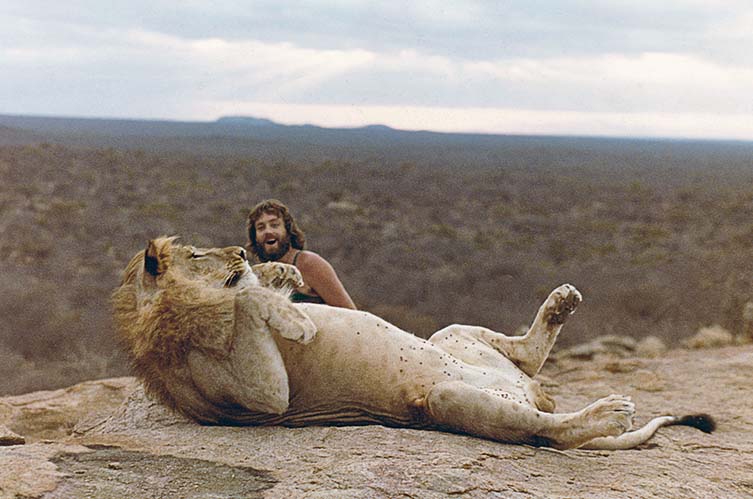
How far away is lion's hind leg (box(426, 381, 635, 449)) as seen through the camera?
4098 mm

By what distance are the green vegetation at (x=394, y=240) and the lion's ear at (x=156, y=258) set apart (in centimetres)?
635

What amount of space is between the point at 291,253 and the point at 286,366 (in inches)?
97.8

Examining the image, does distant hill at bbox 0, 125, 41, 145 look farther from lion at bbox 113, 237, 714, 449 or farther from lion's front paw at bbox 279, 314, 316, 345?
lion's front paw at bbox 279, 314, 316, 345

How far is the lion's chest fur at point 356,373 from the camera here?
4.18 meters

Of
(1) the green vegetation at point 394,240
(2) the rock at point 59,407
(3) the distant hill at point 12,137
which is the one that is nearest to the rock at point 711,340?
(1) the green vegetation at point 394,240

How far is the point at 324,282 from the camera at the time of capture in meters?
6.31

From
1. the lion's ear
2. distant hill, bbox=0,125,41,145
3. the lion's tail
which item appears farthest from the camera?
distant hill, bbox=0,125,41,145

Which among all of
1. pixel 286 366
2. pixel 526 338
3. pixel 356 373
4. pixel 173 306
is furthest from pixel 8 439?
pixel 526 338

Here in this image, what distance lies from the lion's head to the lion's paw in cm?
177

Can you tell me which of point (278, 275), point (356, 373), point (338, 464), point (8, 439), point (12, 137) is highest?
point (12, 137)

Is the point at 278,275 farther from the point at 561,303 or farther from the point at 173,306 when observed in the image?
the point at 561,303

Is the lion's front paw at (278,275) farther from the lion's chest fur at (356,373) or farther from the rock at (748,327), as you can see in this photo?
the rock at (748,327)

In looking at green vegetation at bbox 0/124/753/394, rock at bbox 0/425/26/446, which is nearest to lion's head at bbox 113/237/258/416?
rock at bbox 0/425/26/446

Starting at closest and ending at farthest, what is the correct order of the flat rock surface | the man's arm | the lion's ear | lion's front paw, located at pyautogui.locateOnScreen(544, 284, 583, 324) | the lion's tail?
the flat rock surface < the lion's ear < the lion's tail < lion's front paw, located at pyautogui.locateOnScreen(544, 284, 583, 324) < the man's arm
